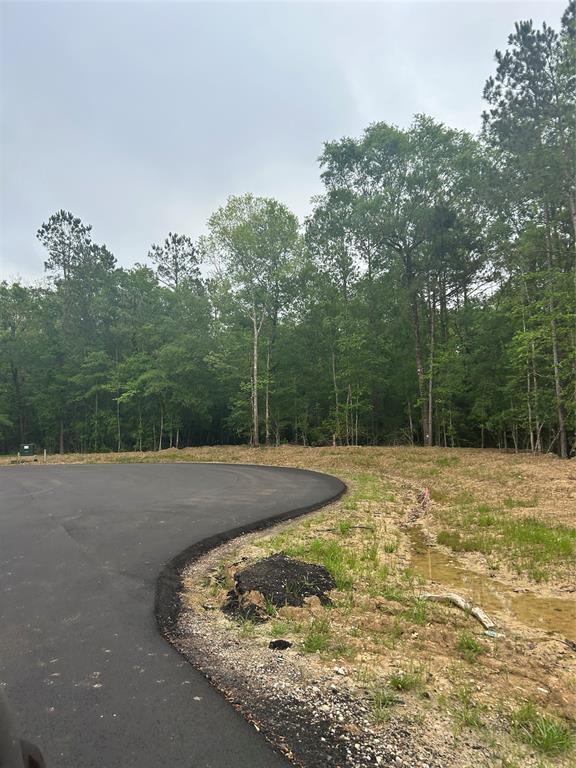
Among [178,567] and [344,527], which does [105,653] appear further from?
[344,527]

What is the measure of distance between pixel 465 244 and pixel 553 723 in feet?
87.9

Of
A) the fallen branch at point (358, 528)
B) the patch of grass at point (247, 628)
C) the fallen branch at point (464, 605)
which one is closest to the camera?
the patch of grass at point (247, 628)

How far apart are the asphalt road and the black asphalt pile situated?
0.93 m

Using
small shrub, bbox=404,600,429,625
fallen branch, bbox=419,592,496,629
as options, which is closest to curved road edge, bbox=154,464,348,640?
small shrub, bbox=404,600,429,625

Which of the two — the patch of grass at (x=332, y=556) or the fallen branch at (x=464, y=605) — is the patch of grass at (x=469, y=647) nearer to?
the fallen branch at (x=464, y=605)

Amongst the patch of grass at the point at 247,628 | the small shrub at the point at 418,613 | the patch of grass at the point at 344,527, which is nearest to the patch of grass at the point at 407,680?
the small shrub at the point at 418,613

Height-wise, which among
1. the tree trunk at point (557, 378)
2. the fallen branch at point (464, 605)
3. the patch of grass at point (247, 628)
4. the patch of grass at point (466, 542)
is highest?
the tree trunk at point (557, 378)

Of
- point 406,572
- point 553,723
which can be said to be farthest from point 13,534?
point 553,723

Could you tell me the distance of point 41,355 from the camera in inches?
1586

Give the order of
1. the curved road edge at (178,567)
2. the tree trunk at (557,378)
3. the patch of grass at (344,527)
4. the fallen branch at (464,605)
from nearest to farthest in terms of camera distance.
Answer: the curved road edge at (178,567) → the fallen branch at (464,605) → the patch of grass at (344,527) → the tree trunk at (557,378)

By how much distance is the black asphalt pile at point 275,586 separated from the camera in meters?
4.37

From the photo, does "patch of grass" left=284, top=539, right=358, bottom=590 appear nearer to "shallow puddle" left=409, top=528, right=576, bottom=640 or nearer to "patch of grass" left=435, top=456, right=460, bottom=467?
"shallow puddle" left=409, top=528, right=576, bottom=640

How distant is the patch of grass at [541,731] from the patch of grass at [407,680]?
59cm

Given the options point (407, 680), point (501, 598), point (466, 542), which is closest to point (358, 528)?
point (466, 542)
